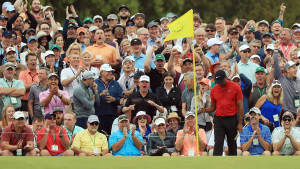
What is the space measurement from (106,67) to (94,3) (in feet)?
30.7

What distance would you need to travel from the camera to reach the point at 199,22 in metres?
23.6

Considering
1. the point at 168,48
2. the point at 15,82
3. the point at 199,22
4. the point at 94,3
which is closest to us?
the point at 15,82

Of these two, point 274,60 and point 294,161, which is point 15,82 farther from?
point 294,161

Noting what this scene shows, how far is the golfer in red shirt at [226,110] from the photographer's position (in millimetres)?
16531

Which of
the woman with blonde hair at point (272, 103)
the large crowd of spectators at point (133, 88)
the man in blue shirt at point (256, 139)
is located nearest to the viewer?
the large crowd of spectators at point (133, 88)

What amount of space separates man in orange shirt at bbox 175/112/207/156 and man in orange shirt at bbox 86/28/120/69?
11.3ft

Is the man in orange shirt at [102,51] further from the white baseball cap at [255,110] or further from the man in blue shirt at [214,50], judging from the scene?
the white baseball cap at [255,110]

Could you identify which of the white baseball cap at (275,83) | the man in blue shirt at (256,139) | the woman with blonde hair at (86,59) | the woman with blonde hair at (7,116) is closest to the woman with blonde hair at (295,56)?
the white baseball cap at (275,83)

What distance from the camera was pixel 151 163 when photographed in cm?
1339

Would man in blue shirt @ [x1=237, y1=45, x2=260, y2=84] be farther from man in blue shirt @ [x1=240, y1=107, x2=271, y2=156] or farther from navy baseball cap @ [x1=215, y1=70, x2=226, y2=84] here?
navy baseball cap @ [x1=215, y1=70, x2=226, y2=84]

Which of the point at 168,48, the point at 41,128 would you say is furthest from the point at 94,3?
the point at 41,128

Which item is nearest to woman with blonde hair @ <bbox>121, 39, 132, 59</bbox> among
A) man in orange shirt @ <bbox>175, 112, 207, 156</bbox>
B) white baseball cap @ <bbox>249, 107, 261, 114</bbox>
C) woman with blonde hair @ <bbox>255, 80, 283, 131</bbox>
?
woman with blonde hair @ <bbox>255, 80, 283, 131</bbox>

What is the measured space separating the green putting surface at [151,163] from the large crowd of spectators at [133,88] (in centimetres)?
288

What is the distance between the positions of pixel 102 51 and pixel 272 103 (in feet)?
12.9
